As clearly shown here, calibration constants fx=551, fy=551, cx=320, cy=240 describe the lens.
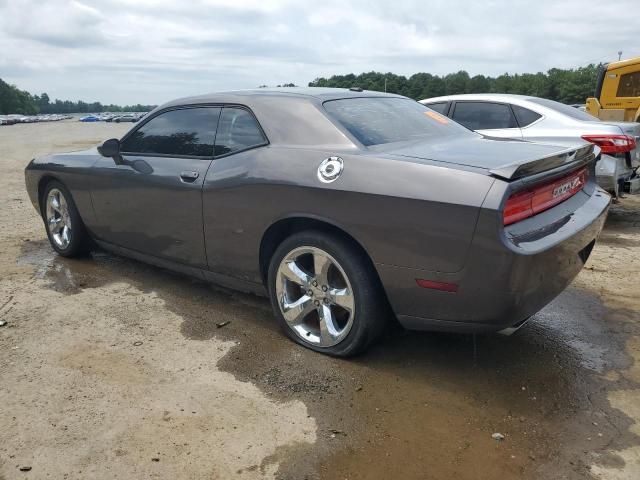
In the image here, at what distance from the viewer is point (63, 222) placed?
5.10 m

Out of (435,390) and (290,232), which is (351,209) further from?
(435,390)

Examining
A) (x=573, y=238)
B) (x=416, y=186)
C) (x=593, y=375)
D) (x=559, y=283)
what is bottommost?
(x=593, y=375)

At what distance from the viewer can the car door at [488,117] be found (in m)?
6.41

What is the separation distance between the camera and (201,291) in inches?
168

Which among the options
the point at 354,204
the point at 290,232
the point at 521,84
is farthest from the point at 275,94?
the point at 521,84

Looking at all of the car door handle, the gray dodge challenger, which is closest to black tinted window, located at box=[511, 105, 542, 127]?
the gray dodge challenger

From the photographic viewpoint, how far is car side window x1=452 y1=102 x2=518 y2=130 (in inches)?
255

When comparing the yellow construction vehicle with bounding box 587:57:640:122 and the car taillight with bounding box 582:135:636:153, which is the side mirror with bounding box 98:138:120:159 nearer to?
the car taillight with bounding box 582:135:636:153

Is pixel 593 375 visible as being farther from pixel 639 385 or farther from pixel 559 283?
pixel 559 283

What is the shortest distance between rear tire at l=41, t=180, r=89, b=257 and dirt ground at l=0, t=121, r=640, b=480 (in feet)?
2.97

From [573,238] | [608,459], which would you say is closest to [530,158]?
[573,238]

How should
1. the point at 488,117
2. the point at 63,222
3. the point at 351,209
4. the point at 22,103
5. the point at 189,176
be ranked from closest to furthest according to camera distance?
the point at 351,209 → the point at 189,176 → the point at 63,222 → the point at 488,117 → the point at 22,103

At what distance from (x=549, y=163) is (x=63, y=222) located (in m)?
4.24

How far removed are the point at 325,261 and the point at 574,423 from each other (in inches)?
56.3
